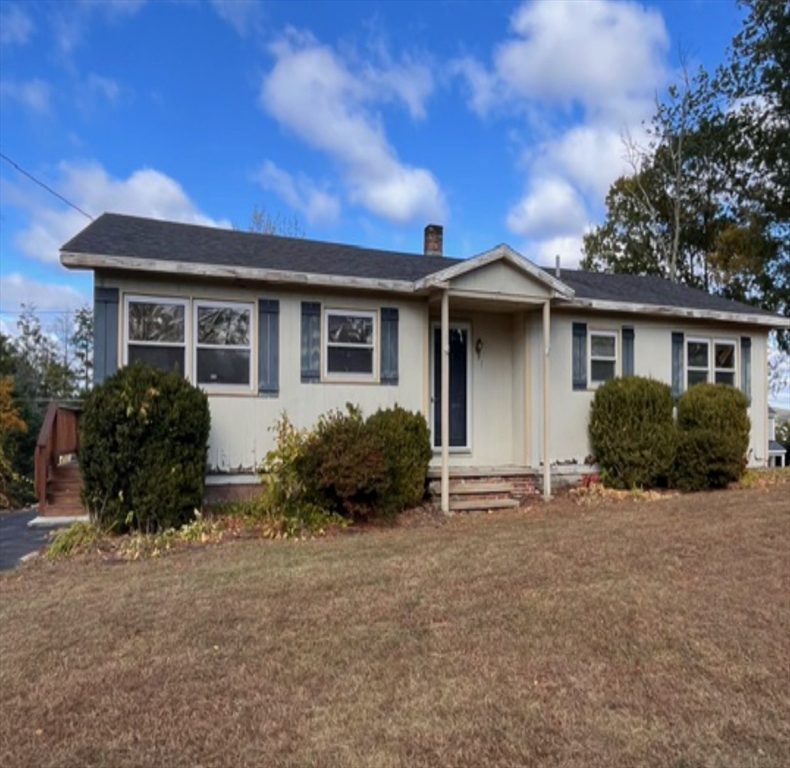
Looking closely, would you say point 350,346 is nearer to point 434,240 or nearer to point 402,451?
point 402,451

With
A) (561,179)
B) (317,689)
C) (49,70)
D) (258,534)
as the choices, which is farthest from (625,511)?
(561,179)

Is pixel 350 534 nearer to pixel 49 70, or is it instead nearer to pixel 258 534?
pixel 258 534

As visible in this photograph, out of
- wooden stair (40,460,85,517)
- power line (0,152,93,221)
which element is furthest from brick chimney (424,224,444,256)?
wooden stair (40,460,85,517)

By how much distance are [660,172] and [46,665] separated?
88.4ft

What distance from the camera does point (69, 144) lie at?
551 inches

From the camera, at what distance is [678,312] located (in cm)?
1148

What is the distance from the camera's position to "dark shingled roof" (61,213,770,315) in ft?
28.8

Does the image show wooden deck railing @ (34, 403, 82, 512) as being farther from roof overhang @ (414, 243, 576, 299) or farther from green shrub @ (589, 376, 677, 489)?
green shrub @ (589, 376, 677, 489)

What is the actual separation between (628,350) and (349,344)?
16.5 ft

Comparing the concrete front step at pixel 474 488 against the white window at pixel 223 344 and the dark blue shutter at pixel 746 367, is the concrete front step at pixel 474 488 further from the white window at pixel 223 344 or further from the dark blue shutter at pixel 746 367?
the dark blue shutter at pixel 746 367

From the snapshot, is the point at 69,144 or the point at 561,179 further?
the point at 561,179

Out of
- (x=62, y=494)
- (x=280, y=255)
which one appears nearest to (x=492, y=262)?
(x=280, y=255)

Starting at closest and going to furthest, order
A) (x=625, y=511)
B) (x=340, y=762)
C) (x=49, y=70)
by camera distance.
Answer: (x=340, y=762)
(x=625, y=511)
(x=49, y=70)

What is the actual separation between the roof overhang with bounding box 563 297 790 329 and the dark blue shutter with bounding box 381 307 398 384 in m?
2.71
